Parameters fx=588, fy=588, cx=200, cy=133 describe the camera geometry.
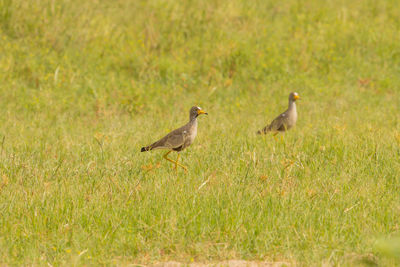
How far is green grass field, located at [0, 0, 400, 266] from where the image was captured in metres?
4.93

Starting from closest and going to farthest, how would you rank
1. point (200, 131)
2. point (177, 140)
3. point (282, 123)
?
point (177, 140) < point (282, 123) < point (200, 131)

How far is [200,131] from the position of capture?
8750 mm

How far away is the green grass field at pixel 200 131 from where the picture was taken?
493 cm

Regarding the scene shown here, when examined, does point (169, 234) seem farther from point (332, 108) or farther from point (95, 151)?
point (332, 108)

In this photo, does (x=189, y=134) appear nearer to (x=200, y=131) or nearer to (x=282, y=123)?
(x=200, y=131)

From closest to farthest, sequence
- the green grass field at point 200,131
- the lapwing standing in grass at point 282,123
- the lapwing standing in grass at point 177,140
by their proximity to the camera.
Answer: the green grass field at point 200,131 < the lapwing standing in grass at point 177,140 < the lapwing standing in grass at point 282,123

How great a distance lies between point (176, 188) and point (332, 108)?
5411 mm

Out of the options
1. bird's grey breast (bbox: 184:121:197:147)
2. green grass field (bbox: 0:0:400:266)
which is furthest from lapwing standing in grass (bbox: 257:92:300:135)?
bird's grey breast (bbox: 184:121:197:147)

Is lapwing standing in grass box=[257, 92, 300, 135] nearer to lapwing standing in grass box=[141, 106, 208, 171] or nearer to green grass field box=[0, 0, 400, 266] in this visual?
green grass field box=[0, 0, 400, 266]

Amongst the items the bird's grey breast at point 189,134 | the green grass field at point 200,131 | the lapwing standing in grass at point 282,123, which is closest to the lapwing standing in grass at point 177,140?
the bird's grey breast at point 189,134

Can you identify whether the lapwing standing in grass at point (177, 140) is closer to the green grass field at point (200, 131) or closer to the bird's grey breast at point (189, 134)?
the bird's grey breast at point (189, 134)

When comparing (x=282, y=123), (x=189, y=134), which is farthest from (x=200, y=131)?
(x=189, y=134)

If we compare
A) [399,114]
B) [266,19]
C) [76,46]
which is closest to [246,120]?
[399,114]

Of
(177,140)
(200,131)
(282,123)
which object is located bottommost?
(200,131)
